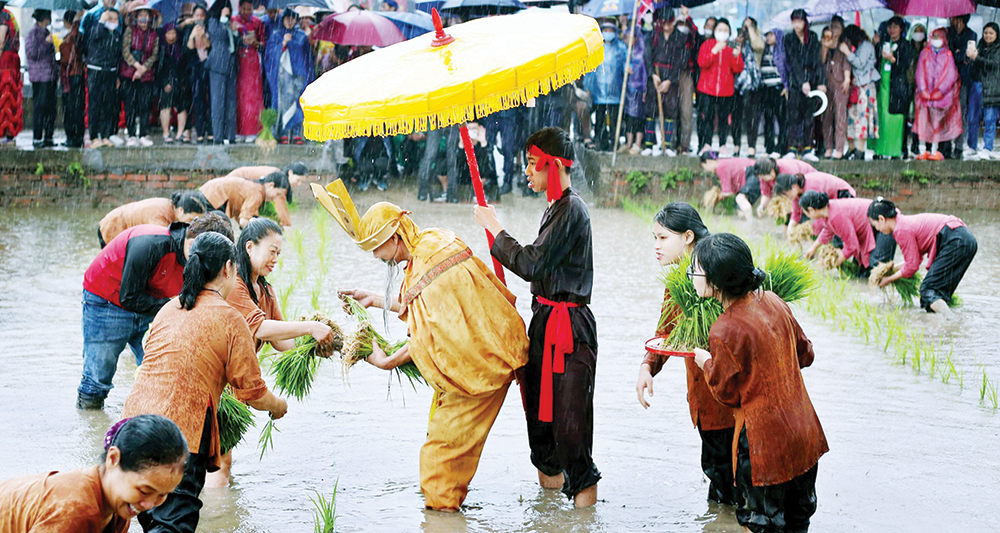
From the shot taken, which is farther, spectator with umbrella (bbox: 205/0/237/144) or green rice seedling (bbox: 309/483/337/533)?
spectator with umbrella (bbox: 205/0/237/144)

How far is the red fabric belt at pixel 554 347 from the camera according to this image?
451 centimetres

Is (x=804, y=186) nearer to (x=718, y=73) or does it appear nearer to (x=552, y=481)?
(x=718, y=73)

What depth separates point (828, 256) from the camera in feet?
30.9

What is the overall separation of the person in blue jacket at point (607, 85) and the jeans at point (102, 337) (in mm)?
8825

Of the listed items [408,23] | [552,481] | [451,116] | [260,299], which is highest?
[408,23]

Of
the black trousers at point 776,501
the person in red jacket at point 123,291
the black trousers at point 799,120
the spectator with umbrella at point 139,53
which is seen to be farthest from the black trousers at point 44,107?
the black trousers at point 776,501

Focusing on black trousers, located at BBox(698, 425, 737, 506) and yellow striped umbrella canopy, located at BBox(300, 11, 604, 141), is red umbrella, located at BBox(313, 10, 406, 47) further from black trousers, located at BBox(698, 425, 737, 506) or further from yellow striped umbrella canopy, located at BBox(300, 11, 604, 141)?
black trousers, located at BBox(698, 425, 737, 506)

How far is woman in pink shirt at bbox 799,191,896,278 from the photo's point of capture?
29.1 ft

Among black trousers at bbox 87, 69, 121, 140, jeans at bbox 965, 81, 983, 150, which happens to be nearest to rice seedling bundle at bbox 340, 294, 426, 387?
black trousers at bbox 87, 69, 121, 140

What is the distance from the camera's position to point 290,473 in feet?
16.5

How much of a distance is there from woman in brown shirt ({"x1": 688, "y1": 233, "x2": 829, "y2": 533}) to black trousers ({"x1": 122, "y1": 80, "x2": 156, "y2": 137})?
10959 millimetres

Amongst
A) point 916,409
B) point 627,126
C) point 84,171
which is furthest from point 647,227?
point 84,171

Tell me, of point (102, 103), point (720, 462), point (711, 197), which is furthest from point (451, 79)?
point (102, 103)

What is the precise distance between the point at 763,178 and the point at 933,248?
3.24 meters
